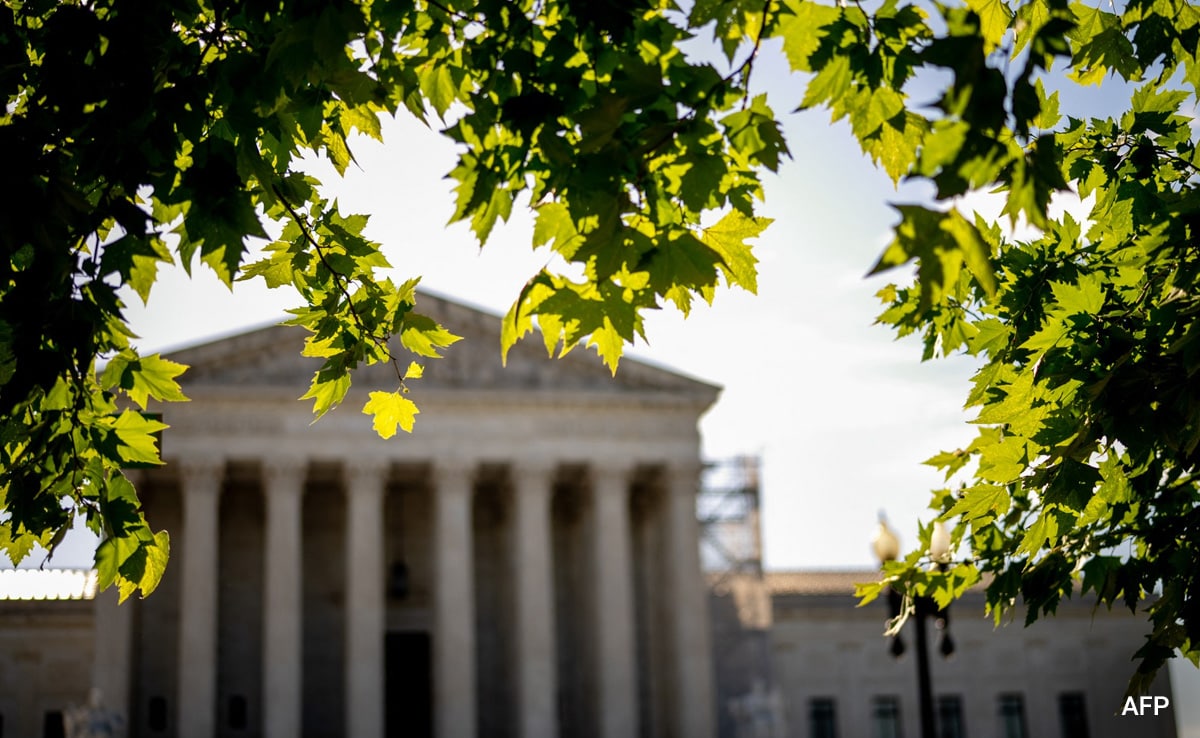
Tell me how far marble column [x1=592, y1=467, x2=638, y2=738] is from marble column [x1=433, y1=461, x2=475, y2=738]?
378 cm

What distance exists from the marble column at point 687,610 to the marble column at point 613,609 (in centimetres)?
138

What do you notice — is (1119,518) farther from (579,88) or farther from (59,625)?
(59,625)

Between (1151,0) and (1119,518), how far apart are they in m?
2.35

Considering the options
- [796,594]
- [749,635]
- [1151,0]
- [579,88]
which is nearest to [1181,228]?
[1151,0]

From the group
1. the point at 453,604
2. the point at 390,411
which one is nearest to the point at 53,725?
the point at 453,604

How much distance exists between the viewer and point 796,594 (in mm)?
51969

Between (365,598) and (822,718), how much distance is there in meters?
19.8

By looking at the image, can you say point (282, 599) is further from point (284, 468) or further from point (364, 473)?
point (364, 473)

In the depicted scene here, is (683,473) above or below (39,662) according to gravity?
above

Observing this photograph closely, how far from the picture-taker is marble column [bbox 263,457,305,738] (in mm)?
39219

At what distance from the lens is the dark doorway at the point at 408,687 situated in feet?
143

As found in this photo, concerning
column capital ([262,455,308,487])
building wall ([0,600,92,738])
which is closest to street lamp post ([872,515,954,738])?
column capital ([262,455,308,487])

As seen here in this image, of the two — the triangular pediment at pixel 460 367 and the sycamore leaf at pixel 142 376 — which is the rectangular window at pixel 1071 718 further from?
the sycamore leaf at pixel 142 376

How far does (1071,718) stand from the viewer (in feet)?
174
